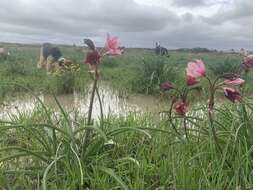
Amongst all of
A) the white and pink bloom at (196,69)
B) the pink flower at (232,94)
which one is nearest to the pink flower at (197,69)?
the white and pink bloom at (196,69)

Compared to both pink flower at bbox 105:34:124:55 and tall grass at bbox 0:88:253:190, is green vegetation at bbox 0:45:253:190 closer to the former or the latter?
tall grass at bbox 0:88:253:190

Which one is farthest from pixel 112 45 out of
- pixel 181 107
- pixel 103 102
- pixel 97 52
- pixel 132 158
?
pixel 103 102

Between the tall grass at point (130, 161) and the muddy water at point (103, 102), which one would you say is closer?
the tall grass at point (130, 161)

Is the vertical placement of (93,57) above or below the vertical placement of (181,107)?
above

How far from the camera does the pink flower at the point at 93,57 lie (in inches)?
91.0

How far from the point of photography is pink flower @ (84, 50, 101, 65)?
2.31 meters

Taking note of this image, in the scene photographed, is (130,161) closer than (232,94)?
No

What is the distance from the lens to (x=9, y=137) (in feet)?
11.5

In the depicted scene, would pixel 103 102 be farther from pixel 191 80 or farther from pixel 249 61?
pixel 191 80

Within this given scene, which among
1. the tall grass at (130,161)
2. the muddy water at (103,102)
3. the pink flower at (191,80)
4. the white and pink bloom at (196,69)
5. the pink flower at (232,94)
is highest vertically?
the white and pink bloom at (196,69)

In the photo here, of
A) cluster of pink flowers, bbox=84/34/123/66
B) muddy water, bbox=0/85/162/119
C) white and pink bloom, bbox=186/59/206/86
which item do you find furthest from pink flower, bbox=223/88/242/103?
muddy water, bbox=0/85/162/119

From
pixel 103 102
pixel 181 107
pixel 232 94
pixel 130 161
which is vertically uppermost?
pixel 232 94

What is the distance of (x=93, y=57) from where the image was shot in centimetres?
232

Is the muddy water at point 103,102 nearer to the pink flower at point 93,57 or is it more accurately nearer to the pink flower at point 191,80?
the pink flower at point 93,57
